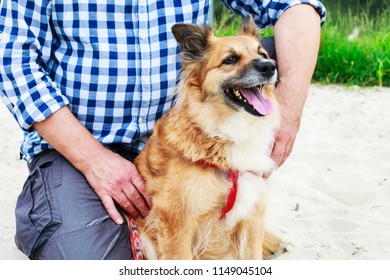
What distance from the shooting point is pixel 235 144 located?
105 inches

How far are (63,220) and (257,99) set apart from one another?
1069 mm

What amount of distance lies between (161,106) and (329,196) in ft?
4.61

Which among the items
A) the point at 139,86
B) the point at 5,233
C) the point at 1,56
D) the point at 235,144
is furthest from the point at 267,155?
the point at 5,233

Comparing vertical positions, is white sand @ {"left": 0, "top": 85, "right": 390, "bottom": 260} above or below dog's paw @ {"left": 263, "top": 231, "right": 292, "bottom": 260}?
below

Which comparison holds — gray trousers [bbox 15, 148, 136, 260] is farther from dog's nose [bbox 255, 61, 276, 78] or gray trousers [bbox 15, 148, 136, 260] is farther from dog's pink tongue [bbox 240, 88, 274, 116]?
dog's nose [bbox 255, 61, 276, 78]

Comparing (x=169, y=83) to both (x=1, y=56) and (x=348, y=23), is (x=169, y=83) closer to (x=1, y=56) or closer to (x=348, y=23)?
(x=1, y=56)

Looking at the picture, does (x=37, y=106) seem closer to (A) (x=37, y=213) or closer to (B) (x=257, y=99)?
(A) (x=37, y=213)

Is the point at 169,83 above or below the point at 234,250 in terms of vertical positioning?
above

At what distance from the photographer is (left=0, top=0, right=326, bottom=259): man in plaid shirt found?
106 inches

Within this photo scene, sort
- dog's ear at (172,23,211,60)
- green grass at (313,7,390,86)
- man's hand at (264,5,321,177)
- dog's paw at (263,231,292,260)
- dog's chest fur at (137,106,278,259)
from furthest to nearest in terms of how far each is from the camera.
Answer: green grass at (313,7,390,86) → dog's paw at (263,231,292,260) → man's hand at (264,5,321,177) → dog's ear at (172,23,211,60) → dog's chest fur at (137,106,278,259)

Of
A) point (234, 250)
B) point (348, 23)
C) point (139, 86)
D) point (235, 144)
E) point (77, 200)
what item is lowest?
point (348, 23)

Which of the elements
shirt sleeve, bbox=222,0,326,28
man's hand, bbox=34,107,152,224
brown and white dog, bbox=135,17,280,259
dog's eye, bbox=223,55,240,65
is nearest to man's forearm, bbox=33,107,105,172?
man's hand, bbox=34,107,152,224

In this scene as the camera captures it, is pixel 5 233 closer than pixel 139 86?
No

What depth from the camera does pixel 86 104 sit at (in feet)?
9.25
